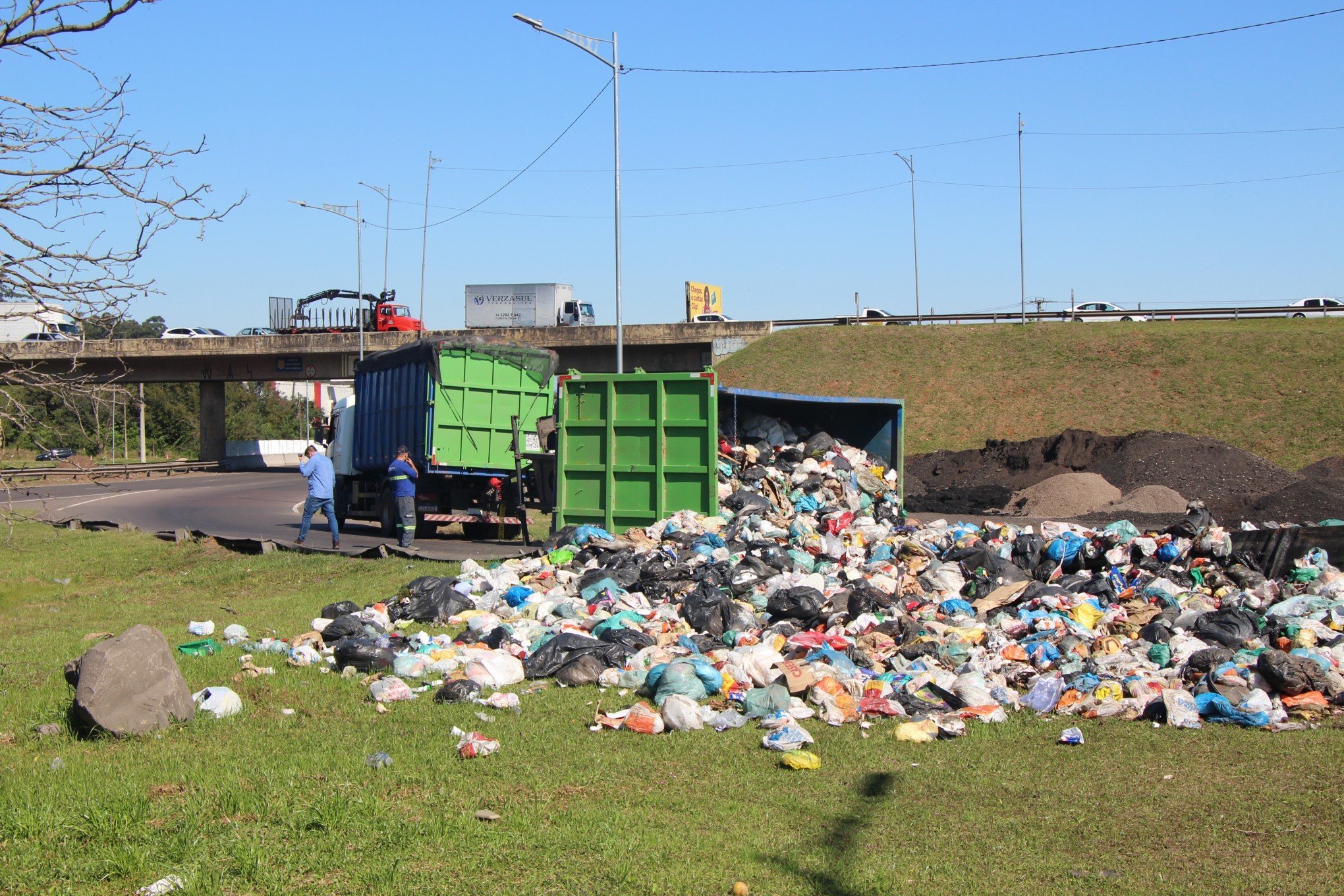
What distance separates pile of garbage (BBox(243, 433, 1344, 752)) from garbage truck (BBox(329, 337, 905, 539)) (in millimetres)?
1324

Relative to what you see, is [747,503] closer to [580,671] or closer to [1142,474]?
[580,671]

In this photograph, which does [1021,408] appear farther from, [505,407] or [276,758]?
[276,758]

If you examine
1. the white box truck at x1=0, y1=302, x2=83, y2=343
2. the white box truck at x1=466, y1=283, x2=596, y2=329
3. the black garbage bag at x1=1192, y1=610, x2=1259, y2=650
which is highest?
the white box truck at x1=466, y1=283, x2=596, y2=329

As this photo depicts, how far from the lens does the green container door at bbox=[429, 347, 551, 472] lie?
1709 centimetres

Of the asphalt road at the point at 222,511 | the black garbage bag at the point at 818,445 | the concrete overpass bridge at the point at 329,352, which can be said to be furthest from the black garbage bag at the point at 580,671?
the concrete overpass bridge at the point at 329,352

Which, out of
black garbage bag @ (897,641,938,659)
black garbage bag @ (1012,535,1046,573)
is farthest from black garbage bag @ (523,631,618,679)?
black garbage bag @ (1012,535,1046,573)

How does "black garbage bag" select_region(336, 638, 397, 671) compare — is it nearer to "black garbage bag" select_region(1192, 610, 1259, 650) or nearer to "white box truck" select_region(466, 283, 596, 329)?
"black garbage bag" select_region(1192, 610, 1259, 650)

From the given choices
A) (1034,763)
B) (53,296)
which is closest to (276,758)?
(53,296)

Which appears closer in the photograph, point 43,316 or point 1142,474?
point 43,316

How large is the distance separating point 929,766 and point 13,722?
509 cm

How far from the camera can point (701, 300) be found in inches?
2219

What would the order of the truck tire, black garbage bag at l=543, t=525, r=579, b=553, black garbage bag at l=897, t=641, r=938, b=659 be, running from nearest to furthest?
black garbage bag at l=897, t=641, r=938, b=659 < black garbage bag at l=543, t=525, r=579, b=553 < the truck tire

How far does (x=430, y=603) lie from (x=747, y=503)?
486 cm

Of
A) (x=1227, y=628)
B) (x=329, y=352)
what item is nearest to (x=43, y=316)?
(x=1227, y=628)
